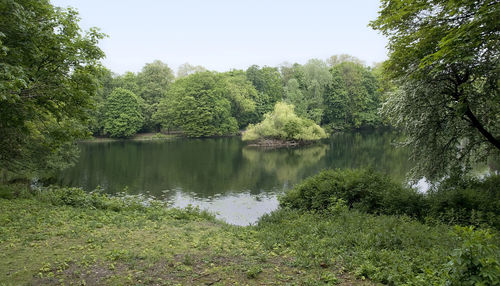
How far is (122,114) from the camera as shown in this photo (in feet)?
177

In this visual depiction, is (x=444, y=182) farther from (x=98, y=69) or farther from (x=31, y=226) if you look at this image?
(x=31, y=226)

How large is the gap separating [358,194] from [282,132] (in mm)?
34166

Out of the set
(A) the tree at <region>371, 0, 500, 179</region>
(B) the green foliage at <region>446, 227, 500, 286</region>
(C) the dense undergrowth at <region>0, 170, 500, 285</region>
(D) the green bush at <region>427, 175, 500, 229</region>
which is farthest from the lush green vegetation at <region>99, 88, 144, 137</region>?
(B) the green foliage at <region>446, 227, 500, 286</region>

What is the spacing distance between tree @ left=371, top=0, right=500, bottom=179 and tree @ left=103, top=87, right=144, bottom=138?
49645 mm

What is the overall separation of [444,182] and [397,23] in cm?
547

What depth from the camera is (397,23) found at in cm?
997

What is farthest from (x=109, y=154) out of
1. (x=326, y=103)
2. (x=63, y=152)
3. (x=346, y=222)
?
(x=326, y=103)

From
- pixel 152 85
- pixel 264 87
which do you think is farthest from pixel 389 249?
pixel 264 87

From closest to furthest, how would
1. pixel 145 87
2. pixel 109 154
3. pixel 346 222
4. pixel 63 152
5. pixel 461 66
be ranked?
pixel 346 222 < pixel 461 66 < pixel 63 152 < pixel 109 154 < pixel 145 87

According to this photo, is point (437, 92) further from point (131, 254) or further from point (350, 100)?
point (350, 100)

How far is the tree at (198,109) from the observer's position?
56812 mm

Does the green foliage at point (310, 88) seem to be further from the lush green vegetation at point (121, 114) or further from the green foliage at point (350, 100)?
the lush green vegetation at point (121, 114)

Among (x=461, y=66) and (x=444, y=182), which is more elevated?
(x=461, y=66)

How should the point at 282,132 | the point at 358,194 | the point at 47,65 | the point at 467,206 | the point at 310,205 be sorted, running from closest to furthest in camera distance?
the point at 47,65 → the point at 467,206 → the point at 358,194 → the point at 310,205 → the point at 282,132
